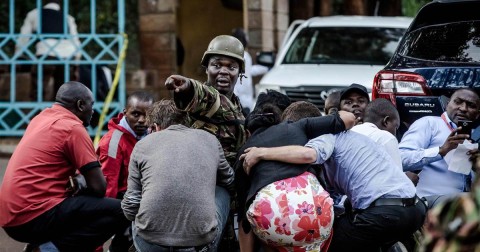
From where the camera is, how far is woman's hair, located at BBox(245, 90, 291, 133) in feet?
17.9

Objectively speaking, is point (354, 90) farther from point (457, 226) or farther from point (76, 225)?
point (457, 226)

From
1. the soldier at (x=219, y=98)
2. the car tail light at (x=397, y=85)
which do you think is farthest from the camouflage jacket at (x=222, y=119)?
the car tail light at (x=397, y=85)

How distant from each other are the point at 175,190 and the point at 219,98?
78 centimetres

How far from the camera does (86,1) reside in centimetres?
1948

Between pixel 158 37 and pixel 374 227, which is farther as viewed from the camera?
pixel 158 37

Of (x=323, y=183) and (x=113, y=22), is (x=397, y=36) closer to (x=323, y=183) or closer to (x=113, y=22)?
(x=323, y=183)

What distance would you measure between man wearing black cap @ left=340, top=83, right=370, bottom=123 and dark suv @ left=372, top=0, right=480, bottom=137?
1.43 ft

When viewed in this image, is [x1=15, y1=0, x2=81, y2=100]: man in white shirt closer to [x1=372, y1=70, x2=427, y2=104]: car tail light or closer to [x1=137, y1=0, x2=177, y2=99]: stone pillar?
[x1=137, y1=0, x2=177, y2=99]: stone pillar

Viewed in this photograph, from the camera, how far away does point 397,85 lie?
715cm

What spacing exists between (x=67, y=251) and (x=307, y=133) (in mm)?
1918

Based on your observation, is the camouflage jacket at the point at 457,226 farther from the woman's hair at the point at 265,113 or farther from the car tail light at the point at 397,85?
the car tail light at the point at 397,85

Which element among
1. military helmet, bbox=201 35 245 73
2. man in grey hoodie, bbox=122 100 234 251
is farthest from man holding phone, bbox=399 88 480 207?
man in grey hoodie, bbox=122 100 234 251

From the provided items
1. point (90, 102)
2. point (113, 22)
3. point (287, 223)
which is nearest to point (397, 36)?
point (90, 102)

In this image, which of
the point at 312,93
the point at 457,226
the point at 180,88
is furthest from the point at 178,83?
the point at 312,93
